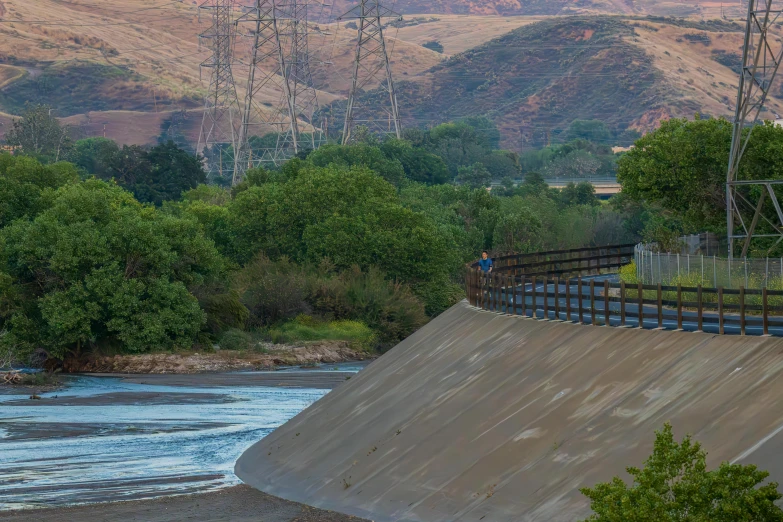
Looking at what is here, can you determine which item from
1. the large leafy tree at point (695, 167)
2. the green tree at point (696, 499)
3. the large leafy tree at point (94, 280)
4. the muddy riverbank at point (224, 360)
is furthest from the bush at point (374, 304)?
the green tree at point (696, 499)

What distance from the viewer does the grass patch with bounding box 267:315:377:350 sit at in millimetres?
77000

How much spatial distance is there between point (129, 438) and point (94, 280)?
27160mm

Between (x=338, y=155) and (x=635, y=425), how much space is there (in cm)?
9698

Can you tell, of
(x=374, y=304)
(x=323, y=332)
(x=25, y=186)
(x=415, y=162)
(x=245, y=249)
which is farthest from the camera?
(x=415, y=162)

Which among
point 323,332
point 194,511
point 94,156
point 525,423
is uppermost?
point 525,423

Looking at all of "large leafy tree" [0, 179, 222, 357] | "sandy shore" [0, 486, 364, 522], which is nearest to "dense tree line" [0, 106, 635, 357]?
"large leafy tree" [0, 179, 222, 357]

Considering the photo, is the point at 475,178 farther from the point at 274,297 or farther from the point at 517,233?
the point at 274,297

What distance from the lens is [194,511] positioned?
28.3m

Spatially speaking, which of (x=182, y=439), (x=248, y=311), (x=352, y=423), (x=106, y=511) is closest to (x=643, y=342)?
(x=352, y=423)

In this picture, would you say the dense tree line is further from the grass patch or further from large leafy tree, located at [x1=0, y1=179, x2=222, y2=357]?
the grass patch

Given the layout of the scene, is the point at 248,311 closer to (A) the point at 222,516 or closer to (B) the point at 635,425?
(A) the point at 222,516

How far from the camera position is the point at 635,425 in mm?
22984

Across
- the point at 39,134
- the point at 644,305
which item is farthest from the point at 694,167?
the point at 39,134

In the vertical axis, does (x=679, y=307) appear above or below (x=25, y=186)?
above
